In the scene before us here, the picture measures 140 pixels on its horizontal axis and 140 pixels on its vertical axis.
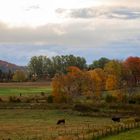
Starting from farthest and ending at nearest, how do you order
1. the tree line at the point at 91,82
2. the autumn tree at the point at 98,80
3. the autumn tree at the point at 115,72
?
the autumn tree at the point at 115,72 < the autumn tree at the point at 98,80 < the tree line at the point at 91,82

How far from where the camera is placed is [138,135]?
50844mm

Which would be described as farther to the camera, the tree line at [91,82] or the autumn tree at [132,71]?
the autumn tree at [132,71]

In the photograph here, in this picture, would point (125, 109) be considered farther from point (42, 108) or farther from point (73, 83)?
point (73, 83)

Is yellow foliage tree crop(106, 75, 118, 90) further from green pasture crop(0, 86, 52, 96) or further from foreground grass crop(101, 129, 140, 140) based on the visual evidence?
foreground grass crop(101, 129, 140, 140)

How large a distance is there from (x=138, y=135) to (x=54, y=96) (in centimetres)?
7885

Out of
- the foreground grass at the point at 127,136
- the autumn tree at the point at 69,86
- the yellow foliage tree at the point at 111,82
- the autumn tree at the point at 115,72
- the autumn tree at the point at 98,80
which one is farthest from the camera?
the autumn tree at the point at 115,72

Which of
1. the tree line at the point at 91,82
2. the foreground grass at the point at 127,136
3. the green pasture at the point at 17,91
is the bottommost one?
the foreground grass at the point at 127,136

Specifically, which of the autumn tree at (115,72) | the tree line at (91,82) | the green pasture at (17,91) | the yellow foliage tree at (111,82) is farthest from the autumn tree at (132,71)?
the green pasture at (17,91)

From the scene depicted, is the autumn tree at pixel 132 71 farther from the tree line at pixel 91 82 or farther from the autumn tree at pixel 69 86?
the autumn tree at pixel 69 86

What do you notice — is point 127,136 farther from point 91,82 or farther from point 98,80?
point 98,80

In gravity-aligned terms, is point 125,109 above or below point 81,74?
below

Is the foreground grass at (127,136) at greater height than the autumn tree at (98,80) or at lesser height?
lesser

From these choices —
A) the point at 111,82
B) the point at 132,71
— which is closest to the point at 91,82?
the point at 111,82

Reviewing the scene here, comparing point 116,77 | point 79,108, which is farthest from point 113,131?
point 116,77
